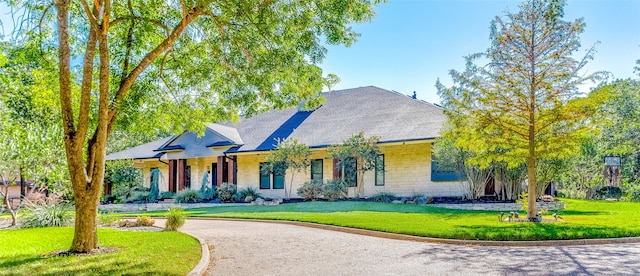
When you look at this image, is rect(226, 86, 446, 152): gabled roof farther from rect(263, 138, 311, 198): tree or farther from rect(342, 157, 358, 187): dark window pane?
rect(342, 157, 358, 187): dark window pane

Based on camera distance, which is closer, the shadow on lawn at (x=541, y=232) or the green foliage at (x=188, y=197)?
the shadow on lawn at (x=541, y=232)

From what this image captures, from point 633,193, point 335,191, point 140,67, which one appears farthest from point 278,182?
point 633,193

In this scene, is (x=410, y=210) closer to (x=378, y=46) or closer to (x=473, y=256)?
(x=378, y=46)

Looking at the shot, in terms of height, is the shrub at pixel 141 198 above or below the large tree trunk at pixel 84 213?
below

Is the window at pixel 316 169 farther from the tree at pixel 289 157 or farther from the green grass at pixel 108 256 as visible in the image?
the green grass at pixel 108 256

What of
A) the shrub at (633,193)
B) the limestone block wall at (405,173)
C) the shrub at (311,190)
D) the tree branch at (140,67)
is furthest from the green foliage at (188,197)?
the shrub at (633,193)

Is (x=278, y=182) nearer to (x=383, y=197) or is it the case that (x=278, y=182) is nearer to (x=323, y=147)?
(x=323, y=147)

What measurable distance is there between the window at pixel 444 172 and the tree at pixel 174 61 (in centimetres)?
1053

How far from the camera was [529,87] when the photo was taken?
45.2 ft

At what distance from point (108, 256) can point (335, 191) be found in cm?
1594

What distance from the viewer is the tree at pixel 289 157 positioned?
24375 mm

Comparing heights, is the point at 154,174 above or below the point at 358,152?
below

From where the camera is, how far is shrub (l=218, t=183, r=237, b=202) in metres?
26.9

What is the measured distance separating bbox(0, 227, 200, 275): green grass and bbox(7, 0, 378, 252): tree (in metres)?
0.81
